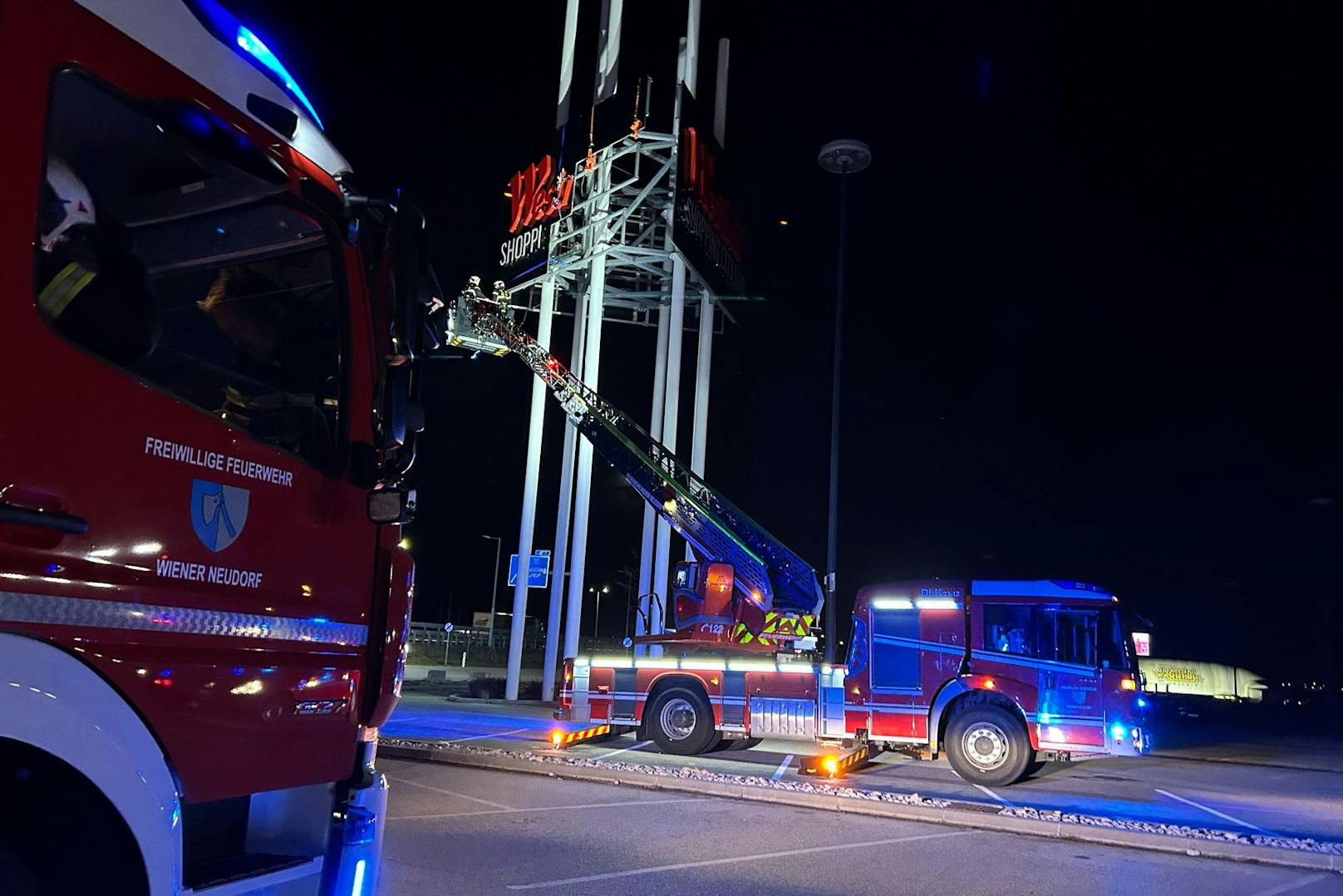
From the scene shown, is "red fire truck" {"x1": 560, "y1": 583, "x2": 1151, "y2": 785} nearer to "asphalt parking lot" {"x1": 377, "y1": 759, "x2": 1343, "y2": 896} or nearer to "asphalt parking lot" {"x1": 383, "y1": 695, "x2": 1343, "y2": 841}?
"asphalt parking lot" {"x1": 383, "y1": 695, "x2": 1343, "y2": 841}

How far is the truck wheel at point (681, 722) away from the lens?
1408 cm

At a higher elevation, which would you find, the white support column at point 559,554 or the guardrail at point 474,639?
the white support column at point 559,554

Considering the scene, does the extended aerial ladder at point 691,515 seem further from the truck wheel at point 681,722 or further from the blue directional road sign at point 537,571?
the blue directional road sign at point 537,571

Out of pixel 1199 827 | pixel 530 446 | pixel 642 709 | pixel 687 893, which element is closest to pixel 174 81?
pixel 687 893

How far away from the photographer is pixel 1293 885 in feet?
23.8

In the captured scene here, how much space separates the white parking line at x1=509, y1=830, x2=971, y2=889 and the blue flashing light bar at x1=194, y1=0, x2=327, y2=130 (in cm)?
476

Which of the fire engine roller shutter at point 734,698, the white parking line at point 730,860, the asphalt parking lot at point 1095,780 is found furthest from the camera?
the fire engine roller shutter at point 734,698

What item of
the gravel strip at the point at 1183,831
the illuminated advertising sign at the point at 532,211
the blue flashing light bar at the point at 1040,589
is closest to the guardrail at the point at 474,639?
the illuminated advertising sign at the point at 532,211

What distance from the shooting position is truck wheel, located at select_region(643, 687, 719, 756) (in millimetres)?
14078

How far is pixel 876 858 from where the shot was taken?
24.9 ft

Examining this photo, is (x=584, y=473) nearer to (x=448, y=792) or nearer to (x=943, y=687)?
(x=943, y=687)

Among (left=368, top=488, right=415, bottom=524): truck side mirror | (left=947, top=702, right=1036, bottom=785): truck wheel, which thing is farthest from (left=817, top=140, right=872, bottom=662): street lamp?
(left=368, top=488, right=415, bottom=524): truck side mirror

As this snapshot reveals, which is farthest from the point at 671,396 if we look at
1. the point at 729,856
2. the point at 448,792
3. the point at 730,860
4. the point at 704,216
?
the point at 730,860

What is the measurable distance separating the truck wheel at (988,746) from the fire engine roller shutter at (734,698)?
113 inches
